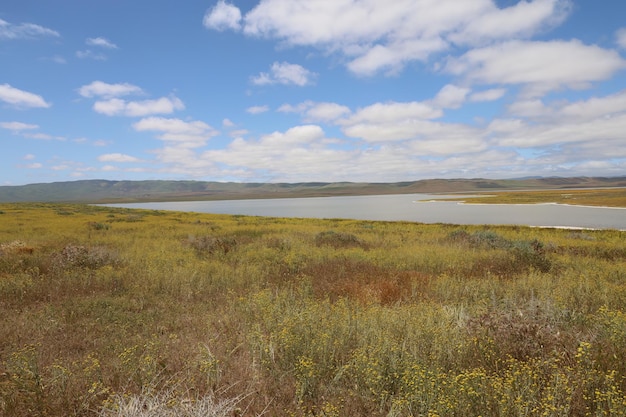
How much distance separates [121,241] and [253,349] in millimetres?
17407

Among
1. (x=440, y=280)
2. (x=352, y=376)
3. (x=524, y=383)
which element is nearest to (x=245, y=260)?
(x=440, y=280)

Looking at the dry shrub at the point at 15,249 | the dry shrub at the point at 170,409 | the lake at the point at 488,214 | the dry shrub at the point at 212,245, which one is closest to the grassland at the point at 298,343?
the dry shrub at the point at 170,409

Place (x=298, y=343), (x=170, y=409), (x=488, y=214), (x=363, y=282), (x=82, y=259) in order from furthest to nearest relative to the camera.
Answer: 1. (x=488, y=214)
2. (x=82, y=259)
3. (x=363, y=282)
4. (x=298, y=343)
5. (x=170, y=409)

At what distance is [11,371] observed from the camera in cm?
454

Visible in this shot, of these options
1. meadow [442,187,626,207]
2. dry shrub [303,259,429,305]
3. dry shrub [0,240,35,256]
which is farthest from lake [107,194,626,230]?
dry shrub [0,240,35,256]

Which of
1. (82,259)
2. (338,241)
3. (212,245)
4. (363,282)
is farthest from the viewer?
(338,241)

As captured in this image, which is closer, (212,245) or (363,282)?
(363,282)

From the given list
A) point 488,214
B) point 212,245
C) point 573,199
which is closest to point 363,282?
point 212,245

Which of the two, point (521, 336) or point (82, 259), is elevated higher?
point (82, 259)

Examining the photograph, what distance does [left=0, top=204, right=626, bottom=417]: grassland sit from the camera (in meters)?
3.94

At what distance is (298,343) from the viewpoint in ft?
17.5

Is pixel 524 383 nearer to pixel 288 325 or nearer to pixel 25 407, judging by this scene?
pixel 288 325

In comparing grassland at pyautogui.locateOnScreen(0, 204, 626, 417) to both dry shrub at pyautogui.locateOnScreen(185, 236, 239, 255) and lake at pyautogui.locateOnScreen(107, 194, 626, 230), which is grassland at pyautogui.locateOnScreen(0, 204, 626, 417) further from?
lake at pyautogui.locateOnScreen(107, 194, 626, 230)

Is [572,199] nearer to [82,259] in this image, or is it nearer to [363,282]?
[363,282]
